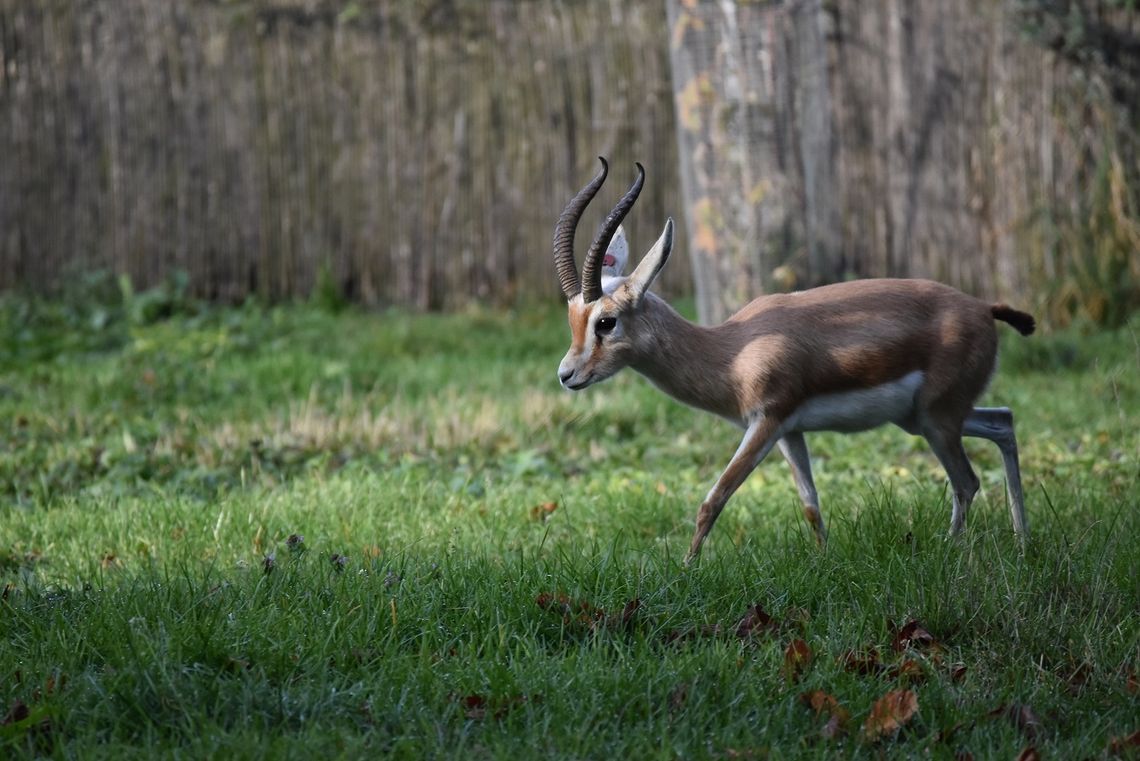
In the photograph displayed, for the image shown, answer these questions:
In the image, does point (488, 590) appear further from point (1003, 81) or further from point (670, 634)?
point (1003, 81)

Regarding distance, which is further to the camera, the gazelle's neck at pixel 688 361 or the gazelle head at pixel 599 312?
the gazelle's neck at pixel 688 361

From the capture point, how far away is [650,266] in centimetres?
480

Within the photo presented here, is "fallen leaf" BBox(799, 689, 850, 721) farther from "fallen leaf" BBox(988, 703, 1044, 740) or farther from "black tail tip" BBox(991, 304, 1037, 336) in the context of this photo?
"black tail tip" BBox(991, 304, 1037, 336)

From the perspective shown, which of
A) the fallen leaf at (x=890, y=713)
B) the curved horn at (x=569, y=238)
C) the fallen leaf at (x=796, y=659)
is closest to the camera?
the fallen leaf at (x=890, y=713)

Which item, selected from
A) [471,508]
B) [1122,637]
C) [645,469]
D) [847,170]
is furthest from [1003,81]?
[1122,637]

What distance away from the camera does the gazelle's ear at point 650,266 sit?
4.74 meters

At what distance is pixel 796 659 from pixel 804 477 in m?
1.49

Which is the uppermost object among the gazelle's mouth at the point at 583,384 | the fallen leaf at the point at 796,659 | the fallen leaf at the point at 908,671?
the gazelle's mouth at the point at 583,384

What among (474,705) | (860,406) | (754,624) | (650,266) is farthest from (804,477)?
(474,705)

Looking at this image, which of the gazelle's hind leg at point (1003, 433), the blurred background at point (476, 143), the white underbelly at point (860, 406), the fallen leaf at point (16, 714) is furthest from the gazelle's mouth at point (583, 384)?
the blurred background at point (476, 143)

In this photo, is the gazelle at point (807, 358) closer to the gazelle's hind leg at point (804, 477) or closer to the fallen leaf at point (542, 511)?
the gazelle's hind leg at point (804, 477)

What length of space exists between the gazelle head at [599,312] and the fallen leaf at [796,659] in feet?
4.83

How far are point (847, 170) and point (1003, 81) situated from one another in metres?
1.43

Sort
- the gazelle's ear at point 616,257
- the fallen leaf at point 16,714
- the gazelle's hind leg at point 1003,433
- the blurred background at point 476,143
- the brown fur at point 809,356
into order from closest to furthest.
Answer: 1. the fallen leaf at point 16,714
2. the brown fur at point 809,356
3. the gazelle's hind leg at point 1003,433
4. the gazelle's ear at point 616,257
5. the blurred background at point 476,143
